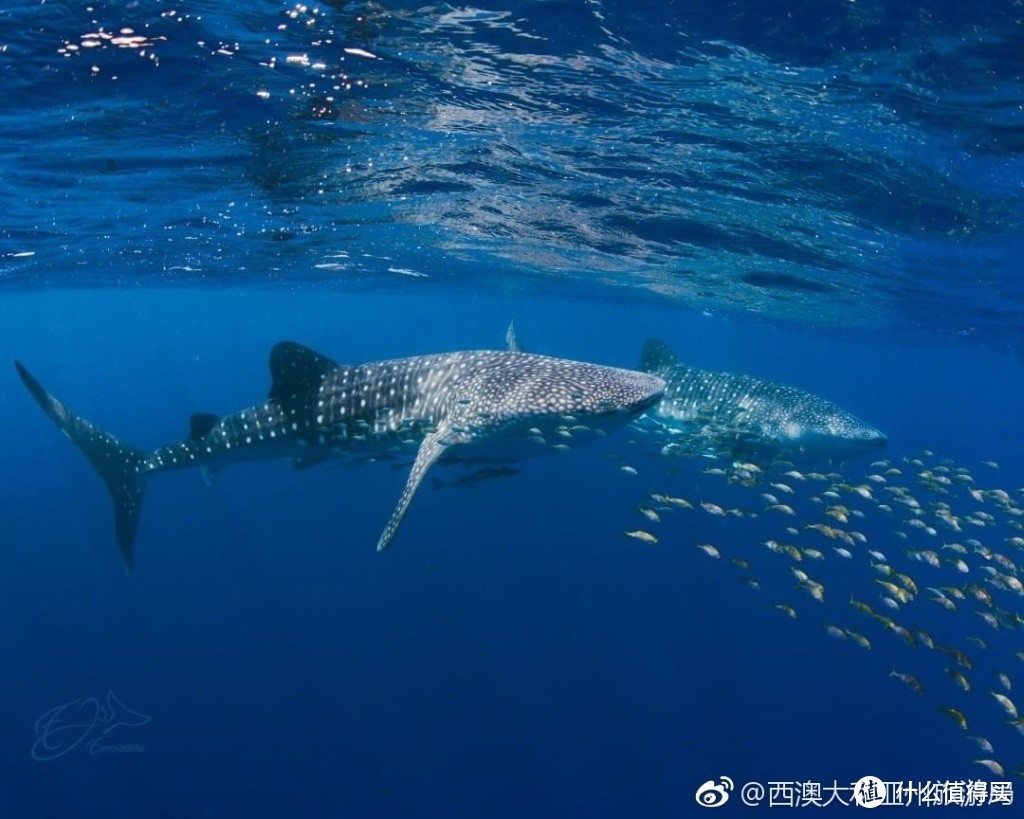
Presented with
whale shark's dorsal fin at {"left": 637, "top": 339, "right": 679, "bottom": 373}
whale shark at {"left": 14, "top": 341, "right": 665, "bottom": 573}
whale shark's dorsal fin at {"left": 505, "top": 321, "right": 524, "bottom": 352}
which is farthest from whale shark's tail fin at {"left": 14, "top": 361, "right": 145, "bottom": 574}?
whale shark's dorsal fin at {"left": 637, "top": 339, "right": 679, "bottom": 373}

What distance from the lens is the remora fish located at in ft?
43.0

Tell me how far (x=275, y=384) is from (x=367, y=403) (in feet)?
4.71

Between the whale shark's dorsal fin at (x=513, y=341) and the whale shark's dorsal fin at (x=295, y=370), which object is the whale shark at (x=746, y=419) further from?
the whale shark's dorsal fin at (x=295, y=370)

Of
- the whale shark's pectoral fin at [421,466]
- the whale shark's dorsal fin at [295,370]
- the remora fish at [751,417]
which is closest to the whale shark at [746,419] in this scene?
the remora fish at [751,417]

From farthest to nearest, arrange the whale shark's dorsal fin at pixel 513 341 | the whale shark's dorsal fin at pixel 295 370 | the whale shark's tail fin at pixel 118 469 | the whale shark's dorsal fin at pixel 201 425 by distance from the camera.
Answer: the whale shark's dorsal fin at pixel 513 341 → the whale shark's dorsal fin at pixel 201 425 → the whale shark's tail fin at pixel 118 469 → the whale shark's dorsal fin at pixel 295 370

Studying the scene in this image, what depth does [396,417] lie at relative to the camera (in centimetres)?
957

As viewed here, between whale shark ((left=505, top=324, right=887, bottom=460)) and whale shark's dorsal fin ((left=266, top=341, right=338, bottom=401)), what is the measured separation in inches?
151

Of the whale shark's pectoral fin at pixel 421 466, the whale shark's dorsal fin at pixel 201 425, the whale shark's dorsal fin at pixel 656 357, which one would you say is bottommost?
the whale shark's dorsal fin at pixel 201 425

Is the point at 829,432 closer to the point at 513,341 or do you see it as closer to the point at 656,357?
the point at 656,357

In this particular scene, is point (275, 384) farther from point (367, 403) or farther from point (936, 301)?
point (936, 301)

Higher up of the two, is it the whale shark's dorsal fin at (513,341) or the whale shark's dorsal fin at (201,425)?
the whale shark's dorsal fin at (513,341)

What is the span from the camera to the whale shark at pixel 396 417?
8445mm

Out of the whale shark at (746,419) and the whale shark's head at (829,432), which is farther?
the whale shark's head at (829,432)

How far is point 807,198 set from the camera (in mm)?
15430
